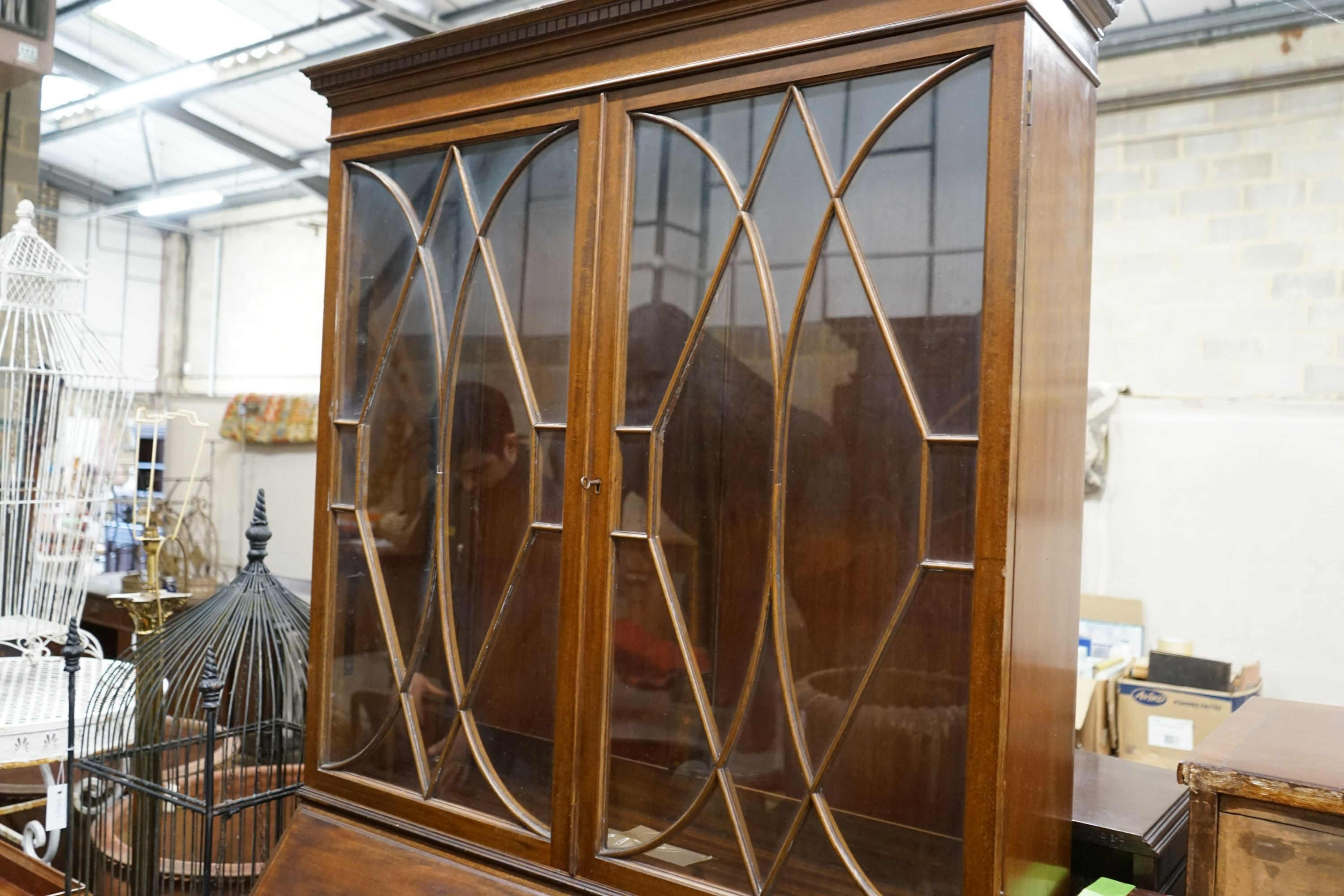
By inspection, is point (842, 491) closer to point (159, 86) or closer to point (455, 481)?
point (455, 481)

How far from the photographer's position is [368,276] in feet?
5.19

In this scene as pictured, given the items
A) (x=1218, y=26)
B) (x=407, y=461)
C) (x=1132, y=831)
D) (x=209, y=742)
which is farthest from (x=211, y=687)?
(x=1218, y=26)

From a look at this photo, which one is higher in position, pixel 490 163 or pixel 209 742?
pixel 490 163

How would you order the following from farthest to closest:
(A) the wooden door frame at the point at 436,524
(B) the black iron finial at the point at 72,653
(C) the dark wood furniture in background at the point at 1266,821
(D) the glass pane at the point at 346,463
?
(B) the black iron finial at the point at 72,653, (D) the glass pane at the point at 346,463, (A) the wooden door frame at the point at 436,524, (C) the dark wood furniture in background at the point at 1266,821

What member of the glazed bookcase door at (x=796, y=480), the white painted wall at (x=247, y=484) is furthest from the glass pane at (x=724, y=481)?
the white painted wall at (x=247, y=484)

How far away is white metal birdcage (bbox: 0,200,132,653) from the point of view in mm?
2799

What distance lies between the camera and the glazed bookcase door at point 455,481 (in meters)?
1.37

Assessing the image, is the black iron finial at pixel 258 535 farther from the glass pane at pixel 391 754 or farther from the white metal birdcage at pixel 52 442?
the white metal birdcage at pixel 52 442

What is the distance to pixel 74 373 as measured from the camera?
2879 mm

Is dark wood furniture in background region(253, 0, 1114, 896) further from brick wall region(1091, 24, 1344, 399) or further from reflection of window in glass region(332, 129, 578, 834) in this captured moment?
brick wall region(1091, 24, 1344, 399)

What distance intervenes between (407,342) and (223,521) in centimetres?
751

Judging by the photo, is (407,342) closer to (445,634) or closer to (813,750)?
(445,634)

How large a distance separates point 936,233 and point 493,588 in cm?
78

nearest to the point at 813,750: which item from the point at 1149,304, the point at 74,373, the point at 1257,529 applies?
the point at 74,373
